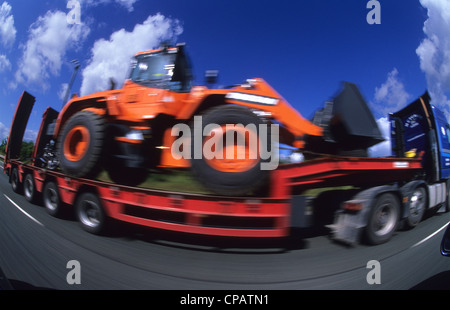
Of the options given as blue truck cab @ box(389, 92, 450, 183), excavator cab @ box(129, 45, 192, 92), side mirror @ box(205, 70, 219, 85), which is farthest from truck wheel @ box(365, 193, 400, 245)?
excavator cab @ box(129, 45, 192, 92)


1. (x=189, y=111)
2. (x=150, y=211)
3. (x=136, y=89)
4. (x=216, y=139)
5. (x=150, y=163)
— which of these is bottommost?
(x=150, y=211)

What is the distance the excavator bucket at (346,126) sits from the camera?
7.10 ft

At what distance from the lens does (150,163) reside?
237cm

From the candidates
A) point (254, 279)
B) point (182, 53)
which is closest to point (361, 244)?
point (254, 279)

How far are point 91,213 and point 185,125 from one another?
59.5 inches

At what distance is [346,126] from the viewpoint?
2160mm

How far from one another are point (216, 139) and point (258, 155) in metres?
0.53

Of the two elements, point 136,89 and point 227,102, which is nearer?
point 227,102

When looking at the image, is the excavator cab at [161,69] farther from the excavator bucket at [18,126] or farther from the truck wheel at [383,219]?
the truck wheel at [383,219]

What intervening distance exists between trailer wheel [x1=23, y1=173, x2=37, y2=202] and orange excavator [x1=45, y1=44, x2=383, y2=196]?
0.86 meters

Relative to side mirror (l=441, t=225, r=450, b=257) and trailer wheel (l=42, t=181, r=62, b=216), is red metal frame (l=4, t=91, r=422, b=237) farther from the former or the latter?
side mirror (l=441, t=225, r=450, b=257)

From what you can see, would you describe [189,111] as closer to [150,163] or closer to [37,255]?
[150,163]

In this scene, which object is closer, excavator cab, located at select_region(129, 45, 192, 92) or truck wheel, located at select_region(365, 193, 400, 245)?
truck wheel, located at select_region(365, 193, 400, 245)

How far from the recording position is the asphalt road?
1455 millimetres
